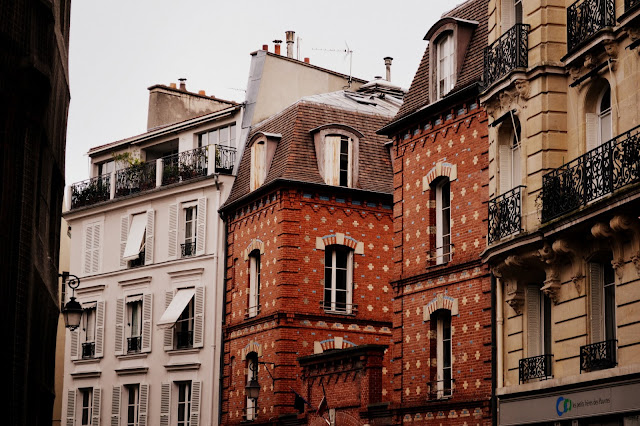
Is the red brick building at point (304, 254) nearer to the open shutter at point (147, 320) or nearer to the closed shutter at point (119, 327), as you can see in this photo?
the open shutter at point (147, 320)

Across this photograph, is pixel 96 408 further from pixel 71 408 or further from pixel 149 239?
pixel 149 239

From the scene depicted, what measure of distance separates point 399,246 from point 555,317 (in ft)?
27.1

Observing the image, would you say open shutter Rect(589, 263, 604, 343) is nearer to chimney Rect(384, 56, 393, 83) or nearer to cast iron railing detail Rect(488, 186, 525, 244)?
cast iron railing detail Rect(488, 186, 525, 244)

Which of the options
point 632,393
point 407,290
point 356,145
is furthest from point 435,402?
point 356,145

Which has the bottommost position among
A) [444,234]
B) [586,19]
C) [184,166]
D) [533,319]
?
[533,319]

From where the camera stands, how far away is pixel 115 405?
4172cm

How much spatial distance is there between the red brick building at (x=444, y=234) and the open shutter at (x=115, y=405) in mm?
15308

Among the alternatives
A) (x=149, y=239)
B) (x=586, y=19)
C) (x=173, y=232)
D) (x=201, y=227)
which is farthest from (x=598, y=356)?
(x=149, y=239)

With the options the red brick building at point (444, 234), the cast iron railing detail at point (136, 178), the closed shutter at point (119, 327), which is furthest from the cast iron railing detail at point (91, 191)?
the red brick building at point (444, 234)

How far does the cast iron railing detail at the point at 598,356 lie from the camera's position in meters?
20.1

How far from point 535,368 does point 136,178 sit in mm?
23393

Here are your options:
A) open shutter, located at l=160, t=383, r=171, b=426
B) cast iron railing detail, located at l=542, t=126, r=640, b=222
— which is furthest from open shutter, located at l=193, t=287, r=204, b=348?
cast iron railing detail, located at l=542, t=126, r=640, b=222

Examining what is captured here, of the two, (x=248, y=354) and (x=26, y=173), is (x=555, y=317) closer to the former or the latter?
(x=26, y=173)

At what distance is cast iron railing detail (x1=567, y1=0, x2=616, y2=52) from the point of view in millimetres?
20630
